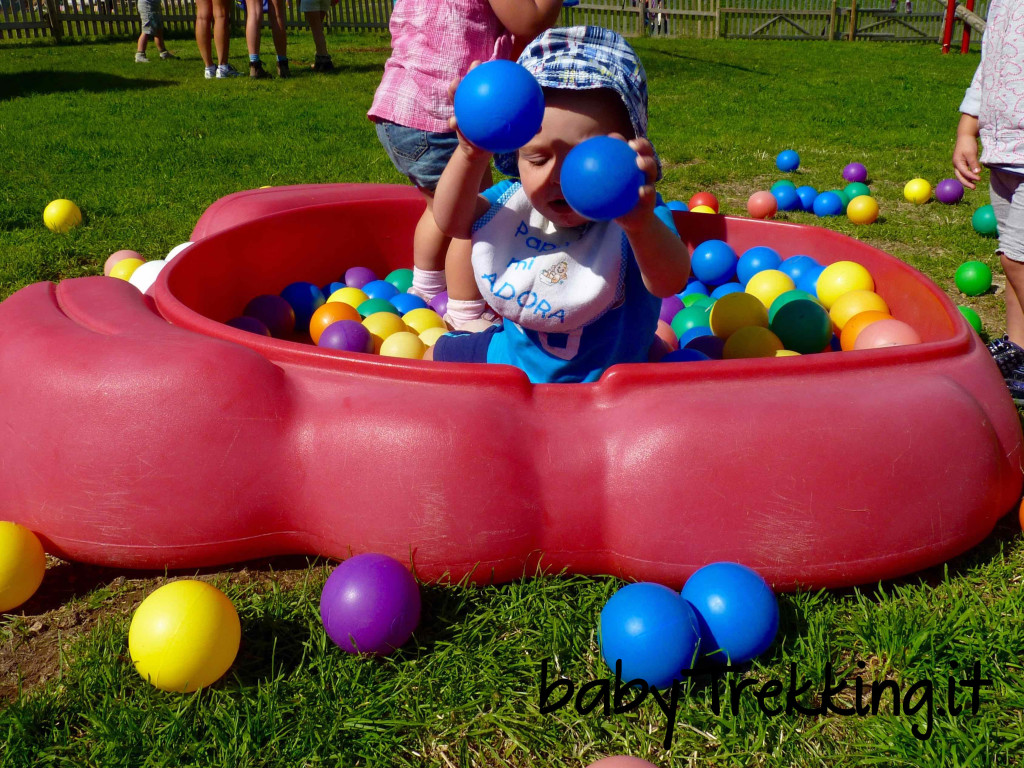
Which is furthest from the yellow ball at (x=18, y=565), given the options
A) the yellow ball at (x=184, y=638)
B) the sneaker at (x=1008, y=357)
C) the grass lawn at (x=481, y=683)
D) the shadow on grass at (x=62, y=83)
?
the shadow on grass at (x=62, y=83)

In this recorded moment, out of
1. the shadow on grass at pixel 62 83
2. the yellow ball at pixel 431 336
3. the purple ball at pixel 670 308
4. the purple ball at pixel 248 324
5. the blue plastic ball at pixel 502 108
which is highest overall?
the blue plastic ball at pixel 502 108

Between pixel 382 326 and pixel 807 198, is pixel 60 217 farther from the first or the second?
pixel 807 198

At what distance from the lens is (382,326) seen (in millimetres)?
2975

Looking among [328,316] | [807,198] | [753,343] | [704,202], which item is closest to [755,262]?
[753,343]

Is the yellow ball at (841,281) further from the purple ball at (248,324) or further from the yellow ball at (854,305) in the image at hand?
the purple ball at (248,324)

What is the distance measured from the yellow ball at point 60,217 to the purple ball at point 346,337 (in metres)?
2.48

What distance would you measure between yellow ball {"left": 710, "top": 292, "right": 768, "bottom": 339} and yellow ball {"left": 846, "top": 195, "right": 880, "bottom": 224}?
2207 millimetres

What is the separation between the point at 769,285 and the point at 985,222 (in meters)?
2.00

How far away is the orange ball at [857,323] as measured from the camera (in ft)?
9.39

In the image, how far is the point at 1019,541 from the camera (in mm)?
2186

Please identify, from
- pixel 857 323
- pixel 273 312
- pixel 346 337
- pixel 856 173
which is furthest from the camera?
pixel 856 173

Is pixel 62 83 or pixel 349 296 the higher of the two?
pixel 62 83

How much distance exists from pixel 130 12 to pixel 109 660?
16538mm

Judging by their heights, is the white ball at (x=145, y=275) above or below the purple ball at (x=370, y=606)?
above
